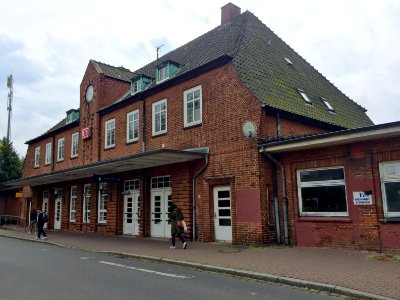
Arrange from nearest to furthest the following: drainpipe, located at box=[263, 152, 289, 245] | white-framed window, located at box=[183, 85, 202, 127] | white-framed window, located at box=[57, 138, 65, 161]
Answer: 1. drainpipe, located at box=[263, 152, 289, 245]
2. white-framed window, located at box=[183, 85, 202, 127]
3. white-framed window, located at box=[57, 138, 65, 161]

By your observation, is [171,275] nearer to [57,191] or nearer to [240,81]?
[240,81]

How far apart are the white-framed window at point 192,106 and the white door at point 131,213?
16.1 ft

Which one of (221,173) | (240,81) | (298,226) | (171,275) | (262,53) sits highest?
(262,53)

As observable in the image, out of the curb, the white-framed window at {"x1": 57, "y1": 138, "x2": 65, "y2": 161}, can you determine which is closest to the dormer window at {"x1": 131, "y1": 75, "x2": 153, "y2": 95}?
the white-framed window at {"x1": 57, "y1": 138, "x2": 65, "y2": 161}

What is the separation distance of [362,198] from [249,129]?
4.40 m

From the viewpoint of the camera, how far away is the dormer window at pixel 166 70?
1825 centimetres

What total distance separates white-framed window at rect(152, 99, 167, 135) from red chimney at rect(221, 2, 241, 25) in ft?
23.4

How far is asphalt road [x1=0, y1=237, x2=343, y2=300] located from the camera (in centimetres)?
661

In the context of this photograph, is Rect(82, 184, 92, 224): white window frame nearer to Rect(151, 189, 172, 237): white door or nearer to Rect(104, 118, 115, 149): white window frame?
Rect(104, 118, 115, 149): white window frame

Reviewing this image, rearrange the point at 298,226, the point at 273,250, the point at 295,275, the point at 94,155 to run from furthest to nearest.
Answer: the point at 94,155 < the point at 298,226 < the point at 273,250 < the point at 295,275

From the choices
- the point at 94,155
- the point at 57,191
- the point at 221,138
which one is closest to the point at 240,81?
the point at 221,138

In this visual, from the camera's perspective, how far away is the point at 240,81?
14258 mm

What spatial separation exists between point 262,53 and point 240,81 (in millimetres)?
4444

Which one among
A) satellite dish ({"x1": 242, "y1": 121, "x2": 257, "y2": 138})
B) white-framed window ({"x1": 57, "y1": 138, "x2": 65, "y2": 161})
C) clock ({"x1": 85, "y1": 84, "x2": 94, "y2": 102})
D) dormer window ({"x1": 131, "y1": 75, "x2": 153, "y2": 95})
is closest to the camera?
satellite dish ({"x1": 242, "y1": 121, "x2": 257, "y2": 138})
